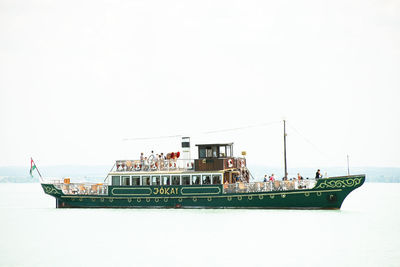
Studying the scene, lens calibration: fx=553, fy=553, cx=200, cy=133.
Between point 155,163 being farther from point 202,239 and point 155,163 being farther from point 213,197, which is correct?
point 202,239

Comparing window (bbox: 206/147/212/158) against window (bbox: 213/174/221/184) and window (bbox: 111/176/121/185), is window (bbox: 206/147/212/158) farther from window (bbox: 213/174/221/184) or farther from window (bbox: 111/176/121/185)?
window (bbox: 111/176/121/185)

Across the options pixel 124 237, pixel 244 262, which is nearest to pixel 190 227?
pixel 124 237

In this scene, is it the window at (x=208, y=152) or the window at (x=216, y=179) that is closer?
the window at (x=216, y=179)

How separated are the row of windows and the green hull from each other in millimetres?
565

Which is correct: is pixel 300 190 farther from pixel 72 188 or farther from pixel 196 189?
pixel 72 188

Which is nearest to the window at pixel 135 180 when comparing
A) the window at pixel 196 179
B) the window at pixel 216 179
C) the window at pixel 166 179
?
the window at pixel 166 179

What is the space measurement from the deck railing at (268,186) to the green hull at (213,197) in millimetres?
296

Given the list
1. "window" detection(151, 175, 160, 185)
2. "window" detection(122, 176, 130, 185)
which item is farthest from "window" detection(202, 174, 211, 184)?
"window" detection(122, 176, 130, 185)

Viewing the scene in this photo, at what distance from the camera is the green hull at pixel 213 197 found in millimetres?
40562

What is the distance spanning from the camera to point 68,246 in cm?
3144

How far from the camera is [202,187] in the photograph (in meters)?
43.2

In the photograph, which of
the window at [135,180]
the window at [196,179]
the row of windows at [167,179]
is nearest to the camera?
the row of windows at [167,179]

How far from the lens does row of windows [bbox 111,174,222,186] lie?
43.5 m

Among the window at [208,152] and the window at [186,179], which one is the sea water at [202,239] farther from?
the window at [208,152]
